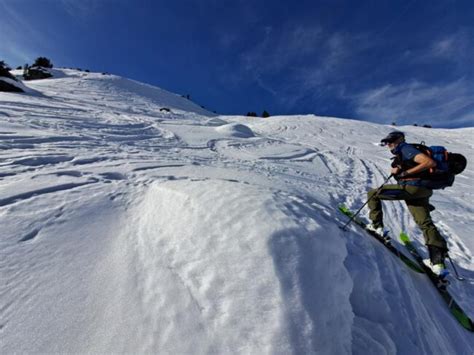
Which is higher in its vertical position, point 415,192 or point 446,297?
point 415,192

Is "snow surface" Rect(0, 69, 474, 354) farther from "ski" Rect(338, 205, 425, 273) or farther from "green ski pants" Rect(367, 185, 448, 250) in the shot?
"green ski pants" Rect(367, 185, 448, 250)

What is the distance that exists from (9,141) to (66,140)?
45.2 inches

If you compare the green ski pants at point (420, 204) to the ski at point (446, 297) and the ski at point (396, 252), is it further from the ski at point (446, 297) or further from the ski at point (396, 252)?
the ski at point (446, 297)

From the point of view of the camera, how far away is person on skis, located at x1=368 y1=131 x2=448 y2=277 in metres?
3.64

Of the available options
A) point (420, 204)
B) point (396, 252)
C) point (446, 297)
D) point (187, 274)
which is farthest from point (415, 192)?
point (187, 274)

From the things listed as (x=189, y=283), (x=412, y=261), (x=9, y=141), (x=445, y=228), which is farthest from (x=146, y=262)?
(x=445, y=228)

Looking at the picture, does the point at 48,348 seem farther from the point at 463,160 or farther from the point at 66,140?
the point at 66,140

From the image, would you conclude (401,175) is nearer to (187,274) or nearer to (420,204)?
(420,204)

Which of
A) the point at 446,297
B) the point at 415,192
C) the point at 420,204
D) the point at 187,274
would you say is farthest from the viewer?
the point at 420,204

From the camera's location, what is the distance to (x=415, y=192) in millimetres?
3873

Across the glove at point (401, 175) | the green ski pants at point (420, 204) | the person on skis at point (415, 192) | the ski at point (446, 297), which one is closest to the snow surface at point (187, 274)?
the ski at point (446, 297)

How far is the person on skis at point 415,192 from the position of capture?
364 cm

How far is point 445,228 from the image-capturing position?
5.42 metres

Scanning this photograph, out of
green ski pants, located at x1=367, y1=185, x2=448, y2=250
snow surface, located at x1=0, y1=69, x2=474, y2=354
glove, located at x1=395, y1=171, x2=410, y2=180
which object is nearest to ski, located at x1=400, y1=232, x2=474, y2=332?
snow surface, located at x1=0, y1=69, x2=474, y2=354
